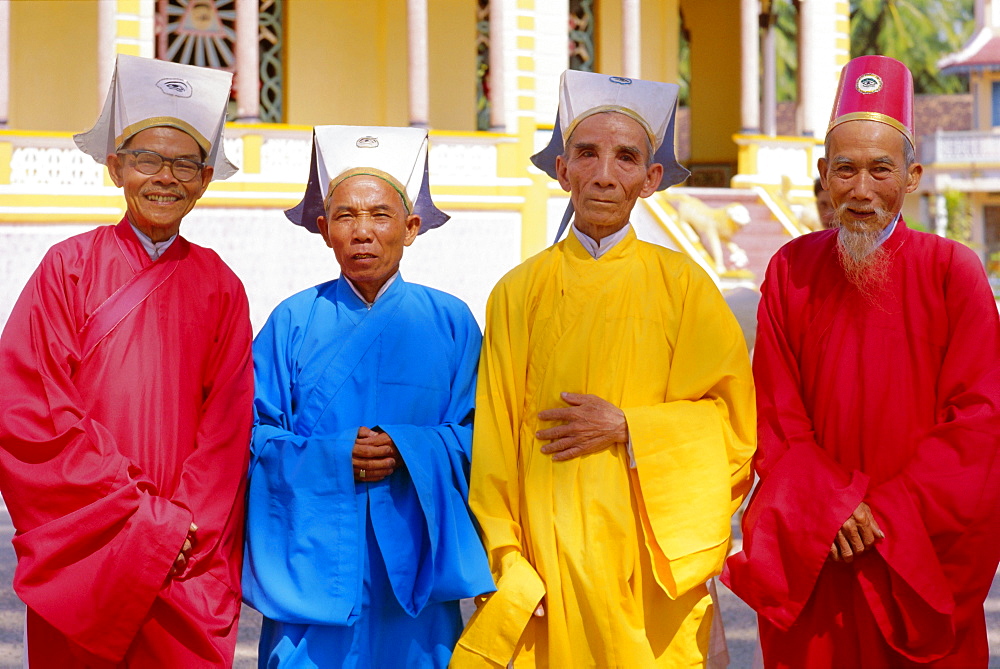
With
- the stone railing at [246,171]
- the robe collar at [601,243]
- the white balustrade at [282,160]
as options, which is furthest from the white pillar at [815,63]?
the robe collar at [601,243]

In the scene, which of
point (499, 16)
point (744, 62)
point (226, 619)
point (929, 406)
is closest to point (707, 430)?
point (929, 406)

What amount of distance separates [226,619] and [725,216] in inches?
479

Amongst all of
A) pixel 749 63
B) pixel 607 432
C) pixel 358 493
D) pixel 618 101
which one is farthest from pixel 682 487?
pixel 749 63

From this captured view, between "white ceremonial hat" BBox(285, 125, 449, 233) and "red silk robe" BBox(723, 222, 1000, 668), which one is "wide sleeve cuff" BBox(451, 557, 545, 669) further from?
"white ceremonial hat" BBox(285, 125, 449, 233)

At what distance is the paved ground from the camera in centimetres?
523

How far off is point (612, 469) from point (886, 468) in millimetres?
786

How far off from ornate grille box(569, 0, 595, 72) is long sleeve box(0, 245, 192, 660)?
1514 cm

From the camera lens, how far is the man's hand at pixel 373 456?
3.58 meters

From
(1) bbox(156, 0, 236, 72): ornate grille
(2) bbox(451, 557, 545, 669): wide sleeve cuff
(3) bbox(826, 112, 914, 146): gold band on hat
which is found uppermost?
(1) bbox(156, 0, 236, 72): ornate grille

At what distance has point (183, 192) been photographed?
367 centimetres

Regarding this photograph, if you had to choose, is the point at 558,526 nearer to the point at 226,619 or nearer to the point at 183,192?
the point at 226,619

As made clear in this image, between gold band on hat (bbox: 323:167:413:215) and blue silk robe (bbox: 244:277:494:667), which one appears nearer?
blue silk robe (bbox: 244:277:494:667)

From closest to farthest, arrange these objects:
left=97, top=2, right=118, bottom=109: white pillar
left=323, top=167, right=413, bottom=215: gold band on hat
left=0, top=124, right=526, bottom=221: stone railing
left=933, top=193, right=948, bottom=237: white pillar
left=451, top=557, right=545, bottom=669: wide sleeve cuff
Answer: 1. left=451, top=557, right=545, bottom=669: wide sleeve cuff
2. left=323, top=167, right=413, bottom=215: gold band on hat
3. left=0, top=124, right=526, bottom=221: stone railing
4. left=97, top=2, right=118, bottom=109: white pillar
5. left=933, top=193, right=948, bottom=237: white pillar

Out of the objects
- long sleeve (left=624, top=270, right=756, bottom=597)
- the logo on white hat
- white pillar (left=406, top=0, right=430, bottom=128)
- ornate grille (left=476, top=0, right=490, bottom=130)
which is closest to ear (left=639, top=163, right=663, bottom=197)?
long sleeve (left=624, top=270, right=756, bottom=597)
